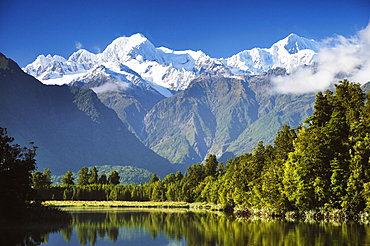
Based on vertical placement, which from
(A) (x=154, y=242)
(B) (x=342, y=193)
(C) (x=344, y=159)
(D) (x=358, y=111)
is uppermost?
(D) (x=358, y=111)

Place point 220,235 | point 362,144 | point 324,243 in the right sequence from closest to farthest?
point 324,243, point 220,235, point 362,144

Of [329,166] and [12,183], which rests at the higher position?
[329,166]

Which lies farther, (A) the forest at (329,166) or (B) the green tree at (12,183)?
(A) the forest at (329,166)

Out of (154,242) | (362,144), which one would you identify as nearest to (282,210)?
(362,144)

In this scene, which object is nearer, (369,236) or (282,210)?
(369,236)

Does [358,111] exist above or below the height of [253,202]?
above

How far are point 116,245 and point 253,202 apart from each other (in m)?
63.2

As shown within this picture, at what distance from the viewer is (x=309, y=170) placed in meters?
88.6

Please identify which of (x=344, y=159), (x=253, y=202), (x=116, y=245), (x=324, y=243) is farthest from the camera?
(x=253, y=202)

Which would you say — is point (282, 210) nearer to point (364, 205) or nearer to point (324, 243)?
point (364, 205)

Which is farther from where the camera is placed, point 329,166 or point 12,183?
point 329,166

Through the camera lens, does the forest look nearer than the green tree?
No

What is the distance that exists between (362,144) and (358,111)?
11067 millimetres

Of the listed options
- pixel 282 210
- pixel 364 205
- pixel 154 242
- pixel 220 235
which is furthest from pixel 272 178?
pixel 154 242
